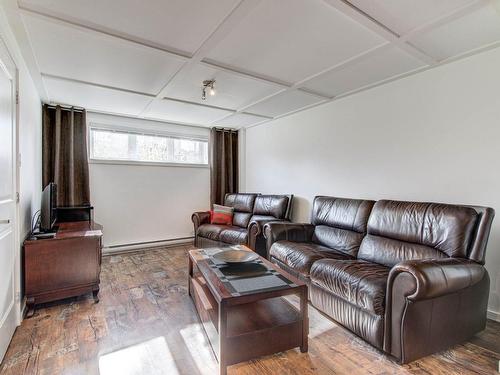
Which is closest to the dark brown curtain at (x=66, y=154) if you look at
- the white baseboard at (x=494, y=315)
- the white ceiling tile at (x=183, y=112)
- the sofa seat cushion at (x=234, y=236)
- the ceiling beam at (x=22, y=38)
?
the ceiling beam at (x=22, y=38)

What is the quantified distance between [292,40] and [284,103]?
5.19 feet

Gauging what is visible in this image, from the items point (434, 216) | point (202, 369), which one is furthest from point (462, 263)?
point (202, 369)

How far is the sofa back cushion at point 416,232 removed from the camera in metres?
1.95

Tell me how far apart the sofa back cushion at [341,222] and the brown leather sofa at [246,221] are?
0.68m

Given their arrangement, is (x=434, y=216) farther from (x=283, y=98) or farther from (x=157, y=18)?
(x=157, y=18)

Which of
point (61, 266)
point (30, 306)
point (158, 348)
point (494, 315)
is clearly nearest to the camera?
point (158, 348)

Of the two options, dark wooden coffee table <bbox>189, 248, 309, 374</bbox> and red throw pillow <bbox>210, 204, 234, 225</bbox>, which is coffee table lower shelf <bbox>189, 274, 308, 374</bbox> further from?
red throw pillow <bbox>210, 204, 234, 225</bbox>

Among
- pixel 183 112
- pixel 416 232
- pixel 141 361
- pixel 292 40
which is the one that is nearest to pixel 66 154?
pixel 183 112

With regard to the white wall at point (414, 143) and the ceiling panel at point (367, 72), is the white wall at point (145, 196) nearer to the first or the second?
the white wall at point (414, 143)

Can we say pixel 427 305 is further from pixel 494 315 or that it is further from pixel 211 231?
pixel 211 231

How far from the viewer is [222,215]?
4.42 m

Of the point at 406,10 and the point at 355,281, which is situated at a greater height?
the point at 406,10

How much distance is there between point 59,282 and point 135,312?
2.53 ft

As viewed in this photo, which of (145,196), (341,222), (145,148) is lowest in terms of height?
(341,222)
